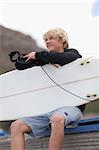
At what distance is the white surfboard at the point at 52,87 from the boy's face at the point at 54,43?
0.36 feet

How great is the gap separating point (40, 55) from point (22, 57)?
0.45 feet

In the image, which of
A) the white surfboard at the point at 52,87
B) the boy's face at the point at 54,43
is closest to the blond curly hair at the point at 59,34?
the boy's face at the point at 54,43

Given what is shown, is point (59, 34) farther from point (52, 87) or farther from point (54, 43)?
point (52, 87)

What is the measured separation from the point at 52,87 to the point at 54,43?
23 cm

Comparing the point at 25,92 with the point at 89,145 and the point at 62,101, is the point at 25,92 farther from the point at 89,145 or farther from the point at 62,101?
the point at 89,145

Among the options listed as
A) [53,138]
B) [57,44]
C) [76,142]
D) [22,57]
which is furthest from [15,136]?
[57,44]

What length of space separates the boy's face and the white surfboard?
110 mm

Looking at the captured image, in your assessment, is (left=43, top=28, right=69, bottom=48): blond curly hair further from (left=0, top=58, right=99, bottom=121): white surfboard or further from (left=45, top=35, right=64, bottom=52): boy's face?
(left=0, top=58, right=99, bottom=121): white surfboard

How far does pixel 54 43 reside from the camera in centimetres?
189

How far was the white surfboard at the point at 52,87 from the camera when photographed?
5.88 feet

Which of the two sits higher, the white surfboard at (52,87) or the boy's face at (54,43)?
the boy's face at (54,43)

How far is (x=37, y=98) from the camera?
6.38 feet

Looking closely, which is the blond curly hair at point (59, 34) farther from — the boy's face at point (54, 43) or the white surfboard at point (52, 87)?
the white surfboard at point (52, 87)

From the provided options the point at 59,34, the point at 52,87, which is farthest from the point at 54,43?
the point at 52,87
